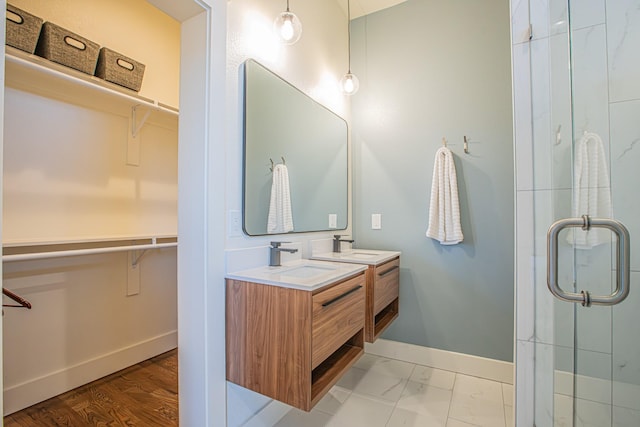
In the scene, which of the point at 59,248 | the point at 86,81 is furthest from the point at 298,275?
the point at 86,81

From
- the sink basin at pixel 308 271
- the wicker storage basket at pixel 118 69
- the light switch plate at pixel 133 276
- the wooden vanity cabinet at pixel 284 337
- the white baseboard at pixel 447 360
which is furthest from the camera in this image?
the light switch plate at pixel 133 276

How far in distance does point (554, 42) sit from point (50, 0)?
2.74 meters

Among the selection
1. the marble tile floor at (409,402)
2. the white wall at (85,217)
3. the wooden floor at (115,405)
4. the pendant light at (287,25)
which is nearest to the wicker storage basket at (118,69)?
the white wall at (85,217)

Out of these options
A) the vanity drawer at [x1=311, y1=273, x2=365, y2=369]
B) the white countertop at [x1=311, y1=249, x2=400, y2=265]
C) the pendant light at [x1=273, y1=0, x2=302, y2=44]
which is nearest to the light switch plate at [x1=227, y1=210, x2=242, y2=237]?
the vanity drawer at [x1=311, y1=273, x2=365, y2=369]

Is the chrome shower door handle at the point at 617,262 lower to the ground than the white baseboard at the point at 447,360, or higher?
higher

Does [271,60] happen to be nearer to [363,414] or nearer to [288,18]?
[288,18]

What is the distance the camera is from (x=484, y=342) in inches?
86.0

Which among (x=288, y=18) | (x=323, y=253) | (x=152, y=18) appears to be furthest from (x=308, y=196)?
(x=152, y=18)

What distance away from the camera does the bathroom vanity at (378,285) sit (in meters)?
1.91

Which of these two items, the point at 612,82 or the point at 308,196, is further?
the point at 308,196

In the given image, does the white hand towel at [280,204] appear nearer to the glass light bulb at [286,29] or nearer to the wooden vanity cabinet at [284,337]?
the wooden vanity cabinet at [284,337]

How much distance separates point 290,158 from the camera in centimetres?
192

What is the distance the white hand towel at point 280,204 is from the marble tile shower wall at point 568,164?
4.12 ft

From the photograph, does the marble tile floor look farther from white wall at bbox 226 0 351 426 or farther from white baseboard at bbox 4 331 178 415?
white baseboard at bbox 4 331 178 415
